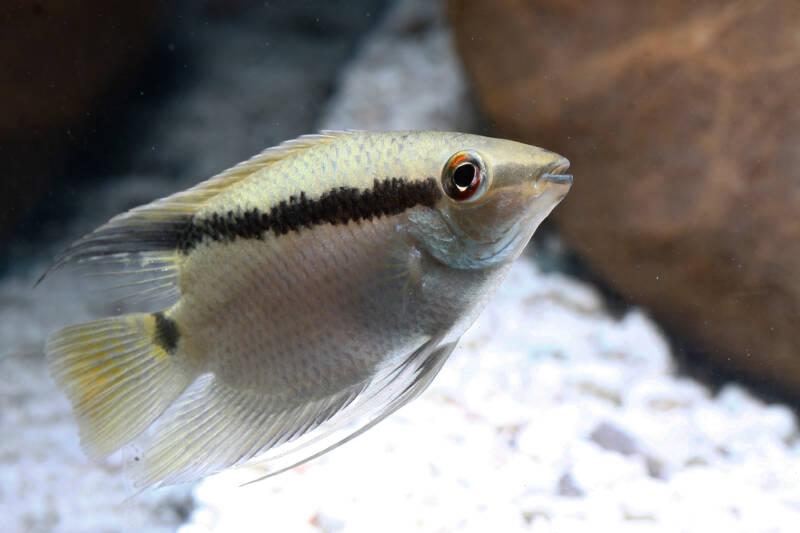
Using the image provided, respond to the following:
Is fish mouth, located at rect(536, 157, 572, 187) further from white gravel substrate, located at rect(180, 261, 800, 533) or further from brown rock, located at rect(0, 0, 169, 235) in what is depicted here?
brown rock, located at rect(0, 0, 169, 235)

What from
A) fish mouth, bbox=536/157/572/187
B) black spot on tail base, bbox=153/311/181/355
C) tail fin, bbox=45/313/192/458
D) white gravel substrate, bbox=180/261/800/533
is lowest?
white gravel substrate, bbox=180/261/800/533

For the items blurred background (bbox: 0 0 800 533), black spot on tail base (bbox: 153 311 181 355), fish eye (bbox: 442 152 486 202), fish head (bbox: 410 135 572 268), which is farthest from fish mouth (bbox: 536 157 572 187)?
blurred background (bbox: 0 0 800 533)

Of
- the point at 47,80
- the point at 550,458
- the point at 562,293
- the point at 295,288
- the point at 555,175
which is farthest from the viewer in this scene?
the point at 562,293

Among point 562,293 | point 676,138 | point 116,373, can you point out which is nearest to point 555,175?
point 116,373

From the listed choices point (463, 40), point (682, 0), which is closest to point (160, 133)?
point (463, 40)

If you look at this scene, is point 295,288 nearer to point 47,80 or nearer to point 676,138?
point 676,138

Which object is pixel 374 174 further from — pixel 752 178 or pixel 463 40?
pixel 463 40
